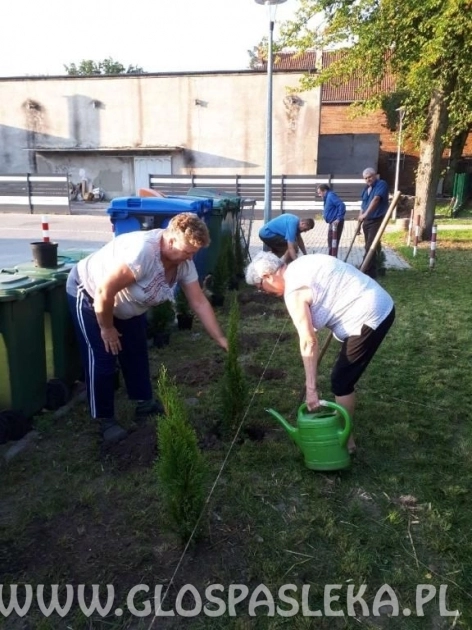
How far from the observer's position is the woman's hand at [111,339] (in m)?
3.06

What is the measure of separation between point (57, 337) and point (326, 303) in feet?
6.67

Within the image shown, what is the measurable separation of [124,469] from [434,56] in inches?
411

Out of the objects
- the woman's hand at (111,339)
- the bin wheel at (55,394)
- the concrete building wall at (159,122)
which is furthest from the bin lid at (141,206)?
the concrete building wall at (159,122)

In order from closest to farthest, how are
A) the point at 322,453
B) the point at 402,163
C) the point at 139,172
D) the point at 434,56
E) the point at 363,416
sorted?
the point at 322,453 → the point at 363,416 → the point at 434,56 → the point at 139,172 → the point at 402,163

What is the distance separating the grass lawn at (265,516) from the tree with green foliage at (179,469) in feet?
0.45

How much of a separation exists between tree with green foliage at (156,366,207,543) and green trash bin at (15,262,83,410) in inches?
65.7

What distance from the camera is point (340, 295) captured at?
2.86 metres

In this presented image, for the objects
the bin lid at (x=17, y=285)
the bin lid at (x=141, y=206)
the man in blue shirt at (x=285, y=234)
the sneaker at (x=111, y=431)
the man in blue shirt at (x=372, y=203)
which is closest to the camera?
the bin lid at (x=17, y=285)

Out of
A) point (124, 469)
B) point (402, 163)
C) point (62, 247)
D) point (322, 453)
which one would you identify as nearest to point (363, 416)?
point (322, 453)

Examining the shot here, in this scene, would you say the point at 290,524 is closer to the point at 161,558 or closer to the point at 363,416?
the point at 161,558

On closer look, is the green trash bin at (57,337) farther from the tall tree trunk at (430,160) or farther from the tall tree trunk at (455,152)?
the tall tree trunk at (455,152)

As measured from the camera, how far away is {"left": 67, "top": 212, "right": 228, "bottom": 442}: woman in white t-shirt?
2803mm

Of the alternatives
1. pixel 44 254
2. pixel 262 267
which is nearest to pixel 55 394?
pixel 44 254

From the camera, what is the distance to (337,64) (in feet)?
Answer: 40.5
